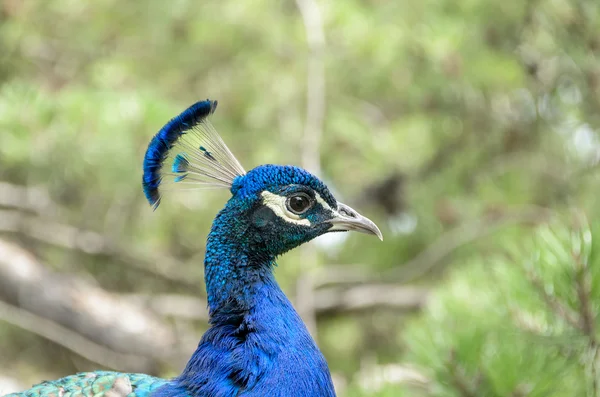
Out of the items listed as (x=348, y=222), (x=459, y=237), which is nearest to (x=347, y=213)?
(x=348, y=222)

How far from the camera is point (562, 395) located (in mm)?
1083

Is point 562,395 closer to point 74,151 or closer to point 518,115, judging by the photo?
point 74,151

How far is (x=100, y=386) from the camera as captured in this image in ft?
3.72

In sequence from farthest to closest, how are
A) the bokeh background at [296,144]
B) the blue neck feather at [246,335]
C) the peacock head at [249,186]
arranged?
the bokeh background at [296,144] < the peacock head at [249,186] < the blue neck feather at [246,335]

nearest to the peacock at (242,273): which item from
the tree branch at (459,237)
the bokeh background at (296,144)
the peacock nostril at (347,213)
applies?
the peacock nostril at (347,213)

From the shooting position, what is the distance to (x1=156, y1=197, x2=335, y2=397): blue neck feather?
102 centimetres

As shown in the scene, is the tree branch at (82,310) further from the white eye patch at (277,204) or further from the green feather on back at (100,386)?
the white eye patch at (277,204)

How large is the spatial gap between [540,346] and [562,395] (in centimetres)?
10

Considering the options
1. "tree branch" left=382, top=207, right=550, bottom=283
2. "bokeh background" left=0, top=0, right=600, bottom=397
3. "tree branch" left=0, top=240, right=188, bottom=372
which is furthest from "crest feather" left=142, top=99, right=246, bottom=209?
"tree branch" left=382, top=207, right=550, bottom=283

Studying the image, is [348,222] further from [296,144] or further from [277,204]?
[296,144]

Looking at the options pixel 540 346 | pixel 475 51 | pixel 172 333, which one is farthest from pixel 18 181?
pixel 540 346

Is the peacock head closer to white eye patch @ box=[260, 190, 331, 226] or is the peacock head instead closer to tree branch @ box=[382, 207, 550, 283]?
white eye patch @ box=[260, 190, 331, 226]

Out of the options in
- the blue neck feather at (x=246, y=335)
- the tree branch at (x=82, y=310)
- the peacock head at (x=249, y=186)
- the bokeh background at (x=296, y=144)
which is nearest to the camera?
the blue neck feather at (x=246, y=335)

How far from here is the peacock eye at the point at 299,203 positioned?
1135mm
